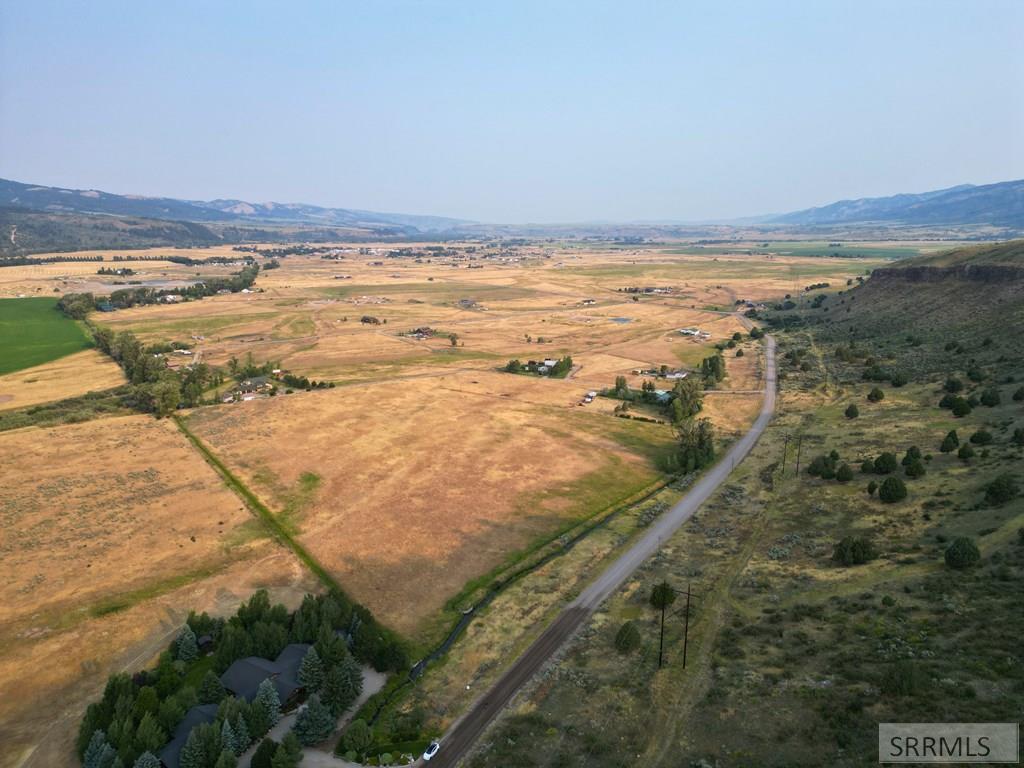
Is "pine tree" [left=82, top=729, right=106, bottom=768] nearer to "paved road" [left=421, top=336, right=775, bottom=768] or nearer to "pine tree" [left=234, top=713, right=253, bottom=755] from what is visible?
"pine tree" [left=234, top=713, right=253, bottom=755]

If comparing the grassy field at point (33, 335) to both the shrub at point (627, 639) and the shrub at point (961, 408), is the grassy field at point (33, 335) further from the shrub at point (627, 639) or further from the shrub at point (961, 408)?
the shrub at point (961, 408)

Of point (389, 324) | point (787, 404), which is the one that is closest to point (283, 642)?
point (787, 404)

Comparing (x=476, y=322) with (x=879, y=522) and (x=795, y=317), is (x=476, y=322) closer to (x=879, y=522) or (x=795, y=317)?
(x=795, y=317)

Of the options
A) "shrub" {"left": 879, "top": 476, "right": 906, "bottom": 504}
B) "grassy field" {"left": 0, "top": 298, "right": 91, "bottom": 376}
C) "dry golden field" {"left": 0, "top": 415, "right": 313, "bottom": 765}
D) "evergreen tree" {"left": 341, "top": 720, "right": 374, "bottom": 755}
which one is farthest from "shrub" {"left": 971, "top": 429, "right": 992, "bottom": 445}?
"grassy field" {"left": 0, "top": 298, "right": 91, "bottom": 376}

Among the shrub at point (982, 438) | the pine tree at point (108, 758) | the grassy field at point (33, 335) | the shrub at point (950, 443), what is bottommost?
the pine tree at point (108, 758)

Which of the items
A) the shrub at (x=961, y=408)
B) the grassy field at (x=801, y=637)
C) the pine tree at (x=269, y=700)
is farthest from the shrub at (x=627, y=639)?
the shrub at (x=961, y=408)

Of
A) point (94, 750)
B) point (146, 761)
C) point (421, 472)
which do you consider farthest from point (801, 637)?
point (421, 472)
